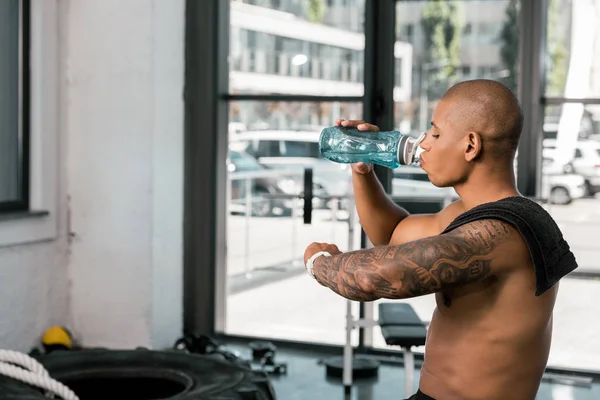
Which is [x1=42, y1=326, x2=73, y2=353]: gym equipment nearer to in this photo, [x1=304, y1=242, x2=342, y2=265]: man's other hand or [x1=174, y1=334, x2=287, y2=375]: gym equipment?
[x1=174, y1=334, x2=287, y2=375]: gym equipment

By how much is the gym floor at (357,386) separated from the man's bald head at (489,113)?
2.38m

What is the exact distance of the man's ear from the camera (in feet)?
4.96

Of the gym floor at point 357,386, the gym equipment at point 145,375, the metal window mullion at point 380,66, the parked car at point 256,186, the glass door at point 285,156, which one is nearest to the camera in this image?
the gym equipment at point 145,375

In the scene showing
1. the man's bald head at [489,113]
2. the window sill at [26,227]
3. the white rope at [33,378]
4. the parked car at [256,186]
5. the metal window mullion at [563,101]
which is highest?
the metal window mullion at [563,101]

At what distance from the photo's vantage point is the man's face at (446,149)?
5.02ft

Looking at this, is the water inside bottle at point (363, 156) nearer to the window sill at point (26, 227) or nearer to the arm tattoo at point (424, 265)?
the arm tattoo at point (424, 265)

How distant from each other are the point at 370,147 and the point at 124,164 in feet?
8.83

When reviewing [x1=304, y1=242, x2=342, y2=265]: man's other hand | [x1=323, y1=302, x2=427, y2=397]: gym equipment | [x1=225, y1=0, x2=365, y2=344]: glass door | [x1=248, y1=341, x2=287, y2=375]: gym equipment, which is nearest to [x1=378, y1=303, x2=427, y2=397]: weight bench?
[x1=323, y1=302, x2=427, y2=397]: gym equipment

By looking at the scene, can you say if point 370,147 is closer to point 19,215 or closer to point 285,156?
point 19,215

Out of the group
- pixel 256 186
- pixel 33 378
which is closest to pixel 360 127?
pixel 33 378

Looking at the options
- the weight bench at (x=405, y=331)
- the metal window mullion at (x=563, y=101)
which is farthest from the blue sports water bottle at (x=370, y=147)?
the metal window mullion at (x=563, y=101)

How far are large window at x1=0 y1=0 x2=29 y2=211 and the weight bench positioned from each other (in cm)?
175

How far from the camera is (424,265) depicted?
1406mm

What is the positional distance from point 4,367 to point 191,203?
6.97 ft
